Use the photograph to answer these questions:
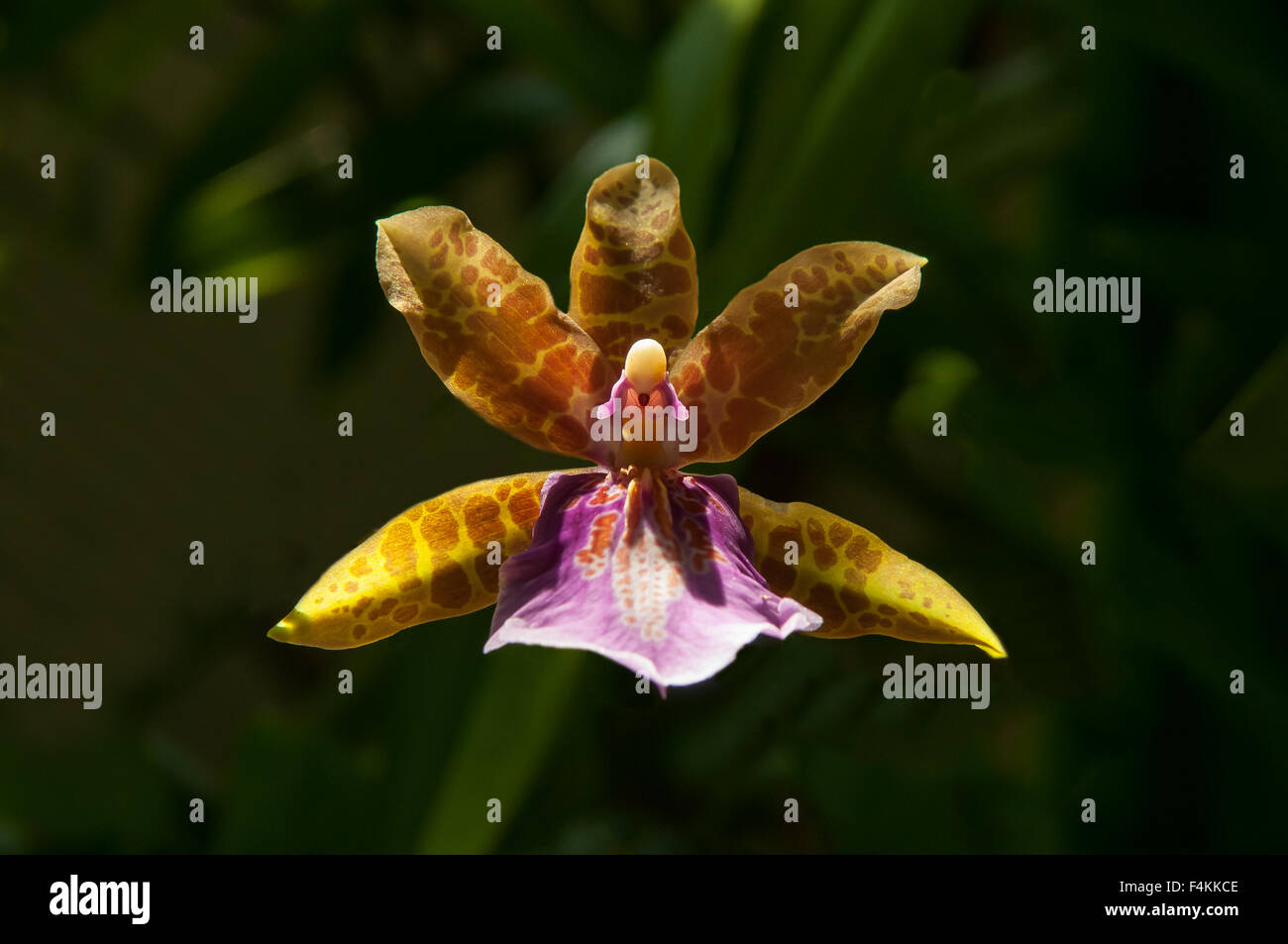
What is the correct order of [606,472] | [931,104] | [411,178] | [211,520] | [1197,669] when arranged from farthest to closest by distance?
[211,520] < [411,178] < [1197,669] < [931,104] < [606,472]

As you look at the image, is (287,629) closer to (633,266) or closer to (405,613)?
(405,613)

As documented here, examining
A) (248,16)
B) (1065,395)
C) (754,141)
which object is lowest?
(1065,395)

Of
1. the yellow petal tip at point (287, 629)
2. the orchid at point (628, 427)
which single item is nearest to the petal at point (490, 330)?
the orchid at point (628, 427)

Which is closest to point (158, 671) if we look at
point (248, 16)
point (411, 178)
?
point (411, 178)

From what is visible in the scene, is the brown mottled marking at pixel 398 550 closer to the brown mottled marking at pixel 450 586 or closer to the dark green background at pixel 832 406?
the brown mottled marking at pixel 450 586

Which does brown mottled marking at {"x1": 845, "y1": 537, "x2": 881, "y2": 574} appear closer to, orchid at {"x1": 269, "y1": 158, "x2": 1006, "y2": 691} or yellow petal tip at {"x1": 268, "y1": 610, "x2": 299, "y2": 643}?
orchid at {"x1": 269, "y1": 158, "x2": 1006, "y2": 691}

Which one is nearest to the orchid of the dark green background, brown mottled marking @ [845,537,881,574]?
brown mottled marking @ [845,537,881,574]

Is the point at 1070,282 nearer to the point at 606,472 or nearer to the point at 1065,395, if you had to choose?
the point at 1065,395
